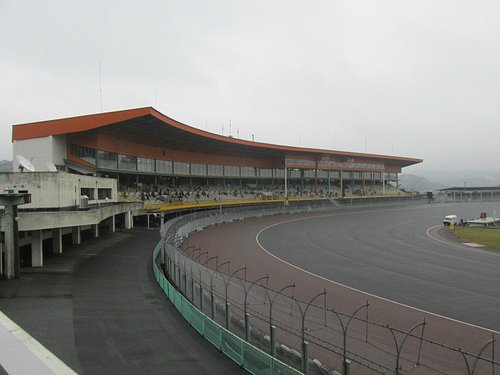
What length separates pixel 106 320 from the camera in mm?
14594

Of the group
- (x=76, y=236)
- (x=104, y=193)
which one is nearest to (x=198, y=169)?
(x=104, y=193)

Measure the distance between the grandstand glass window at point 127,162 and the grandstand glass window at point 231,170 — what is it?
2425 cm

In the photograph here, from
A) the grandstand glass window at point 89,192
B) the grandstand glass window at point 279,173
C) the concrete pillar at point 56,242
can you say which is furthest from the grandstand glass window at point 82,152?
the grandstand glass window at point 279,173

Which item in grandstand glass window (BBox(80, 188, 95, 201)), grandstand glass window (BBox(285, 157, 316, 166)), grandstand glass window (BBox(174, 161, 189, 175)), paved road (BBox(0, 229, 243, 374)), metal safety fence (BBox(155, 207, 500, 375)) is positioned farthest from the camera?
grandstand glass window (BBox(285, 157, 316, 166))

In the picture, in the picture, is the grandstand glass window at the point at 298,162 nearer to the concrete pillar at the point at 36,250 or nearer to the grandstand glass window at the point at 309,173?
the grandstand glass window at the point at 309,173

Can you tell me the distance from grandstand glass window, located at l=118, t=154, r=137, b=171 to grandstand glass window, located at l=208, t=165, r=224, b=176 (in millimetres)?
19834

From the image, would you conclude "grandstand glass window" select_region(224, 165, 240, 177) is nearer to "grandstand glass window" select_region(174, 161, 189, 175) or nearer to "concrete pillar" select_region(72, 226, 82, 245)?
"grandstand glass window" select_region(174, 161, 189, 175)

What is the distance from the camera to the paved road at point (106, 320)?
11.2 metres

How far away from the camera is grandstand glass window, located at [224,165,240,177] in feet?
258

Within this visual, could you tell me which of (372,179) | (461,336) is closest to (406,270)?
(461,336)

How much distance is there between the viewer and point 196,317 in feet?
44.5

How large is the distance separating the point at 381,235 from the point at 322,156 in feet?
184

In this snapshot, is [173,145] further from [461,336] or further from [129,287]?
[461,336]

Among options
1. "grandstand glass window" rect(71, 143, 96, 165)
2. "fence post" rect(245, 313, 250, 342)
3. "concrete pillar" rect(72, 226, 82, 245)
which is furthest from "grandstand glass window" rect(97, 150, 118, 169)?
"fence post" rect(245, 313, 250, 342)
